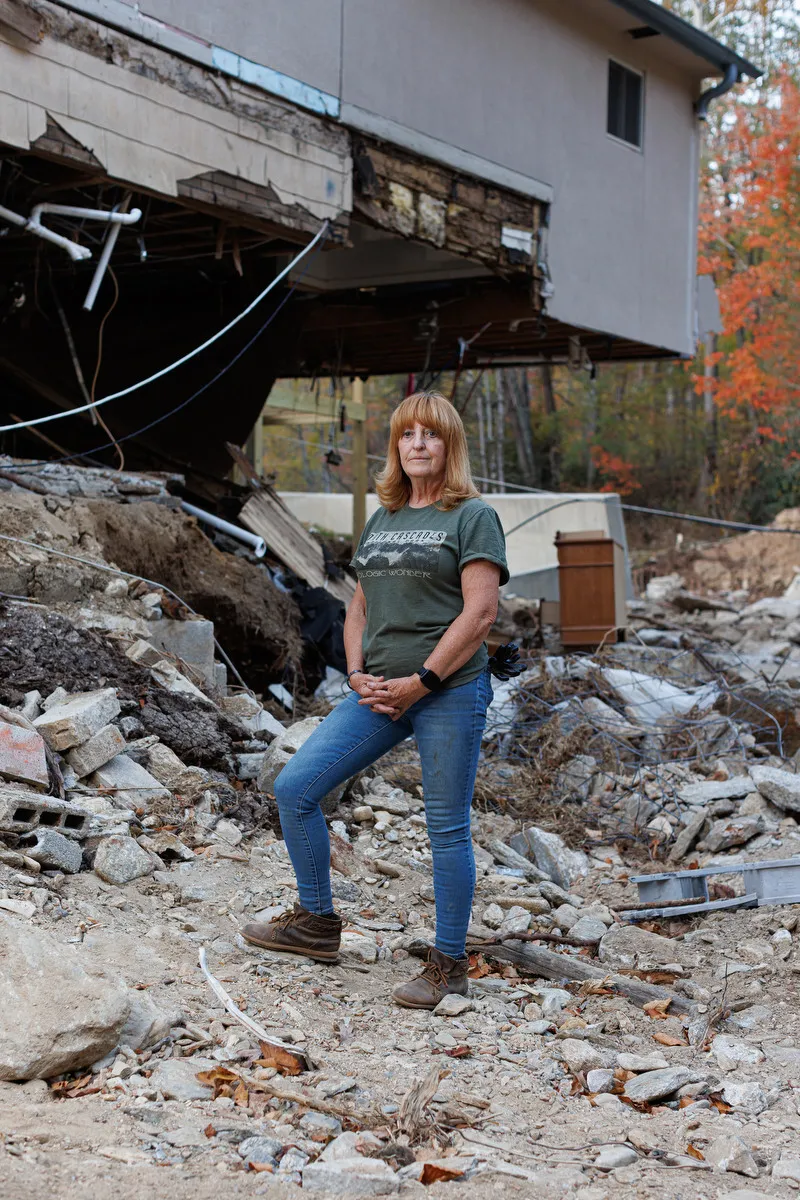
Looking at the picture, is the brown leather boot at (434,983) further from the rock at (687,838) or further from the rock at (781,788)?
the rock at (781,788)

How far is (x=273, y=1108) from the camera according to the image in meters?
3.14

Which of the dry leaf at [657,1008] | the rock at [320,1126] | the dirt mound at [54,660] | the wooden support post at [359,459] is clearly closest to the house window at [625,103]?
the wooden support post at [359,459]

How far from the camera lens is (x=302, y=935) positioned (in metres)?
4.15

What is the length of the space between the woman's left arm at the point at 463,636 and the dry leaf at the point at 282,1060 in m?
1.08

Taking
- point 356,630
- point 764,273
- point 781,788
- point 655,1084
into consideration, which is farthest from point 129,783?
point 764,273

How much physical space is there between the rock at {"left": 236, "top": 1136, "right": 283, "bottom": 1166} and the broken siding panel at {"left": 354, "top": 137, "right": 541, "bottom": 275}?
767 cm

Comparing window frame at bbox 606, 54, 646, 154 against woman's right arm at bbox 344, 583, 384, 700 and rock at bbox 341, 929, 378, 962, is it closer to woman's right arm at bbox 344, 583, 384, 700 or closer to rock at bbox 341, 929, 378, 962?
woman's right arm at bbox 344, 583, 384, 700

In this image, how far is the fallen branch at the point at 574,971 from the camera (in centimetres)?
435

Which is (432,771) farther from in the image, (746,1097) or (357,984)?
(746,1097)

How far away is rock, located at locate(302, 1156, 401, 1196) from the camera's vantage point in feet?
9.04

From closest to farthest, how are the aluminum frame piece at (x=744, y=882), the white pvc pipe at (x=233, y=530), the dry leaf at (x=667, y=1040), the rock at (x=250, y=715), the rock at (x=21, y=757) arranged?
1. the dry leaf at (x=667, y=1040)
2. the rock at (x=21, y=757)
3. the aluminum frame piece at (x=744, y=882)
4. the rock at (x=250, y=715)
5. the white pvc pipe at (x=233, y=530)

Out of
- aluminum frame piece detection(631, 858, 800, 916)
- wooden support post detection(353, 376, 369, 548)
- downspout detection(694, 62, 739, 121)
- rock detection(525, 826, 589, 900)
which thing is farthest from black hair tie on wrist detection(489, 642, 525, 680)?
wooden support post detection(353, 376, 369, 548)

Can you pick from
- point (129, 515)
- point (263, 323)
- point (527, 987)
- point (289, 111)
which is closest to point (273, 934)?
point (527, 987)

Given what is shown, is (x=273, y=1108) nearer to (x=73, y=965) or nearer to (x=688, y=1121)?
(x=73, y=965)
